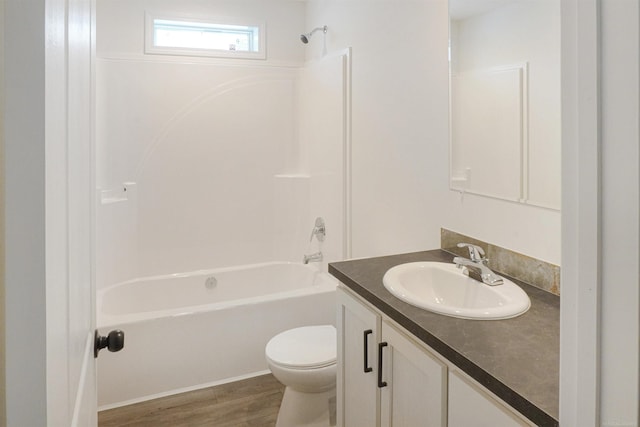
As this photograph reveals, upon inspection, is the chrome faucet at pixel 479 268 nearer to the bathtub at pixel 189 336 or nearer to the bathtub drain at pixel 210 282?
the bathtub at pixel 189 336

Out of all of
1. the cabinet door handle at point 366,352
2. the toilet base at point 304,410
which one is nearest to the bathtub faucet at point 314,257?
the toilet base at point 304,410

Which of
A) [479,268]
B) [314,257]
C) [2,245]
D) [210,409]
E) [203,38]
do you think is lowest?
[210,409]

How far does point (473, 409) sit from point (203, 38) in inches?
131

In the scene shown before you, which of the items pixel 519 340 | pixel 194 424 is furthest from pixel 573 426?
pixel 194 424

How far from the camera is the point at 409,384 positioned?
124 centimetres

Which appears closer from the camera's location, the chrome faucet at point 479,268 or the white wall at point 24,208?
the white wall at point 24,208

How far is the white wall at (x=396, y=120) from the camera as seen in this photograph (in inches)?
80.0

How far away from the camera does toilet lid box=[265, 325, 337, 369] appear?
6.36ft

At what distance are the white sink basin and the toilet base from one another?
32.0 inches

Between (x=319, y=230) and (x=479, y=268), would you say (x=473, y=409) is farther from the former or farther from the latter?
(x=319, y=230)

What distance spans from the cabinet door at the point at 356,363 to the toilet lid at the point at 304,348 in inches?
10.3

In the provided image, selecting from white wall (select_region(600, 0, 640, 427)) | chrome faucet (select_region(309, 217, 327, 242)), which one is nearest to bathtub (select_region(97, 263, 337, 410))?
chrome faucet (select_region(309, 217, 327, 242))

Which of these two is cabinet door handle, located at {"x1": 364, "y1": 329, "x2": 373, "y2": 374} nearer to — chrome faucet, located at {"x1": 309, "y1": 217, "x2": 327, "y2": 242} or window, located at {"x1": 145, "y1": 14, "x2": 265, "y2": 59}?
chrome faucet, located at {"x1": 309, "y1": 217, "x2": 327, "y2": 242}

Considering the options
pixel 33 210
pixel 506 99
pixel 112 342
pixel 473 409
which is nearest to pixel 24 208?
pixel 33 210
